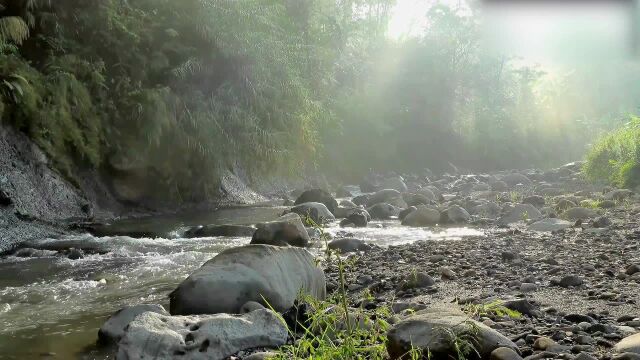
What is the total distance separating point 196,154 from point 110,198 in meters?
2.43

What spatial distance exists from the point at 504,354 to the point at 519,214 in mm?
8608

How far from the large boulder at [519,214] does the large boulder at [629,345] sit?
785 cm

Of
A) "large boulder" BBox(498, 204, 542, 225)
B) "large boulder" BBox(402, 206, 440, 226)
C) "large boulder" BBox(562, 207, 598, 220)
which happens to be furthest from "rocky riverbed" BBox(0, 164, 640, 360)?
"large boulder" BBox(402, 206, 440, 226)

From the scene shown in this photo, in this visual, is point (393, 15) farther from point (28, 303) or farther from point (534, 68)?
point (28, 303)

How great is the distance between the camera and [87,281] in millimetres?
5988

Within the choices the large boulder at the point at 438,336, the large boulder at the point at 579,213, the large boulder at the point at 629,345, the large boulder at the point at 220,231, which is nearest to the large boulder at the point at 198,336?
the large boulder at the point at 438,336

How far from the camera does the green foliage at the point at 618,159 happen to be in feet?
44.9

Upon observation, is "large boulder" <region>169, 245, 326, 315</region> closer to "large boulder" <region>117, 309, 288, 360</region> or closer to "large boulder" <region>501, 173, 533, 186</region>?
"large boulder" <region>117, 309, 288, 360</region>

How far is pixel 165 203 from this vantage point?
45.3ft

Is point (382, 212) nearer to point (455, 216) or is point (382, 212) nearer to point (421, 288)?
point (455, 216)

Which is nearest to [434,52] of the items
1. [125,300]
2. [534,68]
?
[534,68]

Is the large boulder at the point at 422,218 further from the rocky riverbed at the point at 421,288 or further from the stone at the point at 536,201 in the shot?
the stone at the point at 536,201

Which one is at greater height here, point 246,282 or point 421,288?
point 246,282

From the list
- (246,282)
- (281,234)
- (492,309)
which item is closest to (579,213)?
(281,234)
